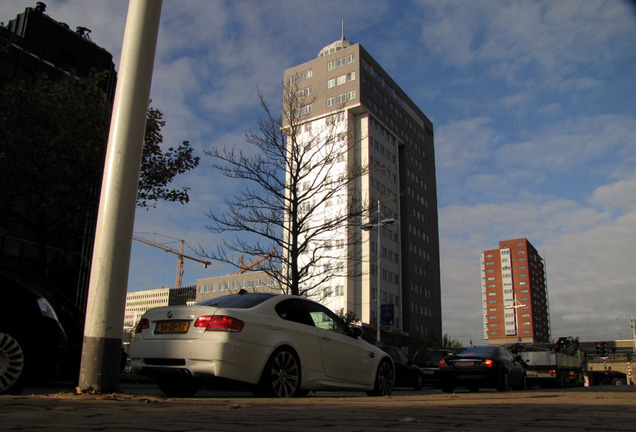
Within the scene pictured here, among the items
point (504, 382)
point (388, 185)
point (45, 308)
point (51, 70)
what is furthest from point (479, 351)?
point (388, 185)

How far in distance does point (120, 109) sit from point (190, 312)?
2.68 m

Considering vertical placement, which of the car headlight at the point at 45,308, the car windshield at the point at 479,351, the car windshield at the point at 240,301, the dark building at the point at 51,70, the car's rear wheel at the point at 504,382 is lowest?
the car's rear wheel at the point at 504,382

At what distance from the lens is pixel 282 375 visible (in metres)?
7.35

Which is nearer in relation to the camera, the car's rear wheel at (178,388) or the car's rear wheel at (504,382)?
the car's rear wheel at (178,388)

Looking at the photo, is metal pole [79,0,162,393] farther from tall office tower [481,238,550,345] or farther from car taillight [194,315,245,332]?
tall office tower [481,238,550,345]

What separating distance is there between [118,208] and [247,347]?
7.75 ft

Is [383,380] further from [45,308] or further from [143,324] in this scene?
[45,308]

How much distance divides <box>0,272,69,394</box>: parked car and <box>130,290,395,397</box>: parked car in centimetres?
111

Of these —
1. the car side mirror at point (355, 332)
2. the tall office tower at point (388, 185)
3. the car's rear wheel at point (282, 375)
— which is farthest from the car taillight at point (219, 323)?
the tall office tower at point (388, 185)

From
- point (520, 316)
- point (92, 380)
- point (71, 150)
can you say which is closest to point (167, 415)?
point (92, 380)

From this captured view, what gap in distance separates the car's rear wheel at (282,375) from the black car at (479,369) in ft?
26.0

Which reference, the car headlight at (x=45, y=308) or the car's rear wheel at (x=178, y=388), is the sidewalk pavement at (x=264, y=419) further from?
the car's rear wheel at (x=178, y=388)

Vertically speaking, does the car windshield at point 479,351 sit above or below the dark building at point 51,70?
below

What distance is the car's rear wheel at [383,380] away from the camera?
9.45 meters
